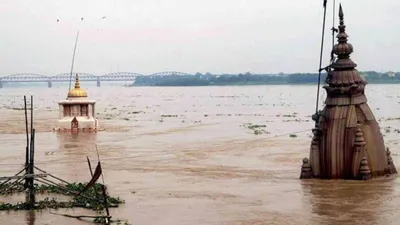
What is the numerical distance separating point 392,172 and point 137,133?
25.2m

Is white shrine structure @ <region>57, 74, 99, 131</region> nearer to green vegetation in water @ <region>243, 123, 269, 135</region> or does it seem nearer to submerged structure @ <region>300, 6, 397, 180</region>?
green vegetation in water @ <region>243, 123, 269, 135</region>

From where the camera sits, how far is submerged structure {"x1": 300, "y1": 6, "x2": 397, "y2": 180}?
19953mm

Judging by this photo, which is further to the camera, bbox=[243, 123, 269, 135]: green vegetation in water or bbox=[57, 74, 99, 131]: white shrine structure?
bbox=[57, 74, 99, 131]: white shrine structure

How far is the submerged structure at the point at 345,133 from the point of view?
1995 centimetres

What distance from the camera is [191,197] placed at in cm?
1923

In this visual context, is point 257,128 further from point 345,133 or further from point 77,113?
point 345,133

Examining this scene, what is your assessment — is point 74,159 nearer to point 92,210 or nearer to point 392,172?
point 92,210

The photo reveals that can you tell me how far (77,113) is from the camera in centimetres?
4428

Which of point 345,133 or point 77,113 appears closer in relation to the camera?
point 345,133

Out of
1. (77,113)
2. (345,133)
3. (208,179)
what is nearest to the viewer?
(345,133)

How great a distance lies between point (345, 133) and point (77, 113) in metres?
27.7

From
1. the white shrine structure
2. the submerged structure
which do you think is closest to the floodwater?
the submerged structure

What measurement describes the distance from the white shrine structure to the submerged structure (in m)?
25.6

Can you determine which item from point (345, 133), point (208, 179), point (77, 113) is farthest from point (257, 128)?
point (345, 133)
